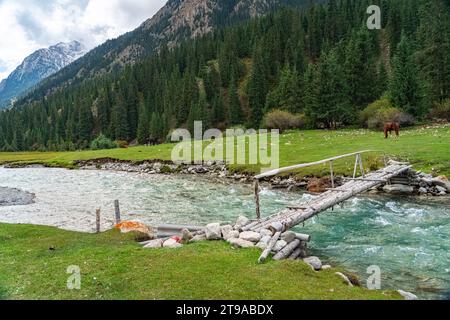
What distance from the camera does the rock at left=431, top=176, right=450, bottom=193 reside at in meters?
26.9

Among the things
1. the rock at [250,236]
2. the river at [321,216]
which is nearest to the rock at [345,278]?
the river at [321,216]

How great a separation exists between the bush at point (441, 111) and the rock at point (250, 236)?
6373 centimetres

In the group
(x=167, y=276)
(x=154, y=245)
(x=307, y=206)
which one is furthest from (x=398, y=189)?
(x=167, y=276)

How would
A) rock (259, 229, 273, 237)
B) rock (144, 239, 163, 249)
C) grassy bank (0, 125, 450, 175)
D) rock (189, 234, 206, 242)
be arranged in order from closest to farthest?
rock (144, 239, 163, 249) → rock (259, 229, 273, 237) → rock (189, 234, 206, 242) → grassy bank (0, 125, 450, 175)

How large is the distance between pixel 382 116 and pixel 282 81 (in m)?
33.8

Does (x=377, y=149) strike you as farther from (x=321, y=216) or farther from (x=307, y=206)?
(x=307, y=206)

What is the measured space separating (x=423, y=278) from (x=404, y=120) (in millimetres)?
53623

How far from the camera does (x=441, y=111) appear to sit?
6706 centimetres

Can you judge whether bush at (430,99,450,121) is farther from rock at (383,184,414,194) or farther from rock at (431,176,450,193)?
rock at (383,184,414,194)

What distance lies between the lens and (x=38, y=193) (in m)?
42.0

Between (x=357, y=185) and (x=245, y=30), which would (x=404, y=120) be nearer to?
(x=357, y=185)

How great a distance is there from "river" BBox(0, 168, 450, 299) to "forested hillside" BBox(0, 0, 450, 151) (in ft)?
131

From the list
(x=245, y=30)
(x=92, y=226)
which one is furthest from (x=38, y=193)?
(x=245, y=30)

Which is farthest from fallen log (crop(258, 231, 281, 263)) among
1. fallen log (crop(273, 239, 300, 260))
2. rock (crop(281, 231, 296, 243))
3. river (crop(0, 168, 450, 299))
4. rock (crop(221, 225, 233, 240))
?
river (crop(0, 168, 450, 299))
